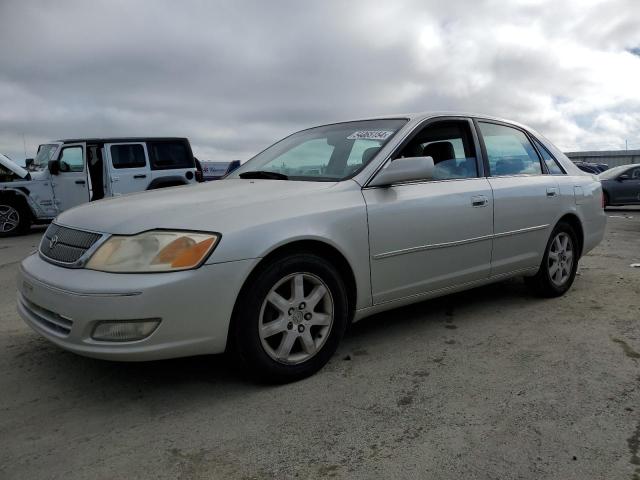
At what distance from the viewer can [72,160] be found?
10617 millimetres

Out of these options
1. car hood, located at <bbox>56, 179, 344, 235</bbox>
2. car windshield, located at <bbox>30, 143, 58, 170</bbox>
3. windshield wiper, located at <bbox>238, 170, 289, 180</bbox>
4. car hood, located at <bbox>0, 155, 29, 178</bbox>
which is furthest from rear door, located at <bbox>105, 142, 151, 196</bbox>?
car hood, located at <bbox>56, 179, 344, 235</bbox>

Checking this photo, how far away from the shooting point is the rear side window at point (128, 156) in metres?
10.6

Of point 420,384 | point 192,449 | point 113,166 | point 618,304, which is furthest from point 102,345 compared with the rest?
point 113,166

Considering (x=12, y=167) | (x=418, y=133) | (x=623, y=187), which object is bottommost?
(x=623, y=187)

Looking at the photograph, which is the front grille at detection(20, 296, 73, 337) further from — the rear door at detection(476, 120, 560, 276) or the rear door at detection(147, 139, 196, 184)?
the rear door at detection(147, 139, 196, 184)

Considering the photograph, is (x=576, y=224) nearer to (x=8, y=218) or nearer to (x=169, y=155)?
(x=169, y=155)

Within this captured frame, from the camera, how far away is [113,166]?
1056cm

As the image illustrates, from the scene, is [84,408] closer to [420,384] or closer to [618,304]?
[420,384]

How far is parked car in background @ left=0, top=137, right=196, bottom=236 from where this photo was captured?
10.5 meters

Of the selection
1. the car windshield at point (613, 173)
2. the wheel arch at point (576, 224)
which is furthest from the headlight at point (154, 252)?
the car windshield at point (613, 173)

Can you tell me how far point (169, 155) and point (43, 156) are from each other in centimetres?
270

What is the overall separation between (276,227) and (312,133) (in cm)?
163

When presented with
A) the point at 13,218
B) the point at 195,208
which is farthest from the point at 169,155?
the point at 195,208

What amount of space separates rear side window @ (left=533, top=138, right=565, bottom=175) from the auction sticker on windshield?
1.74 m
